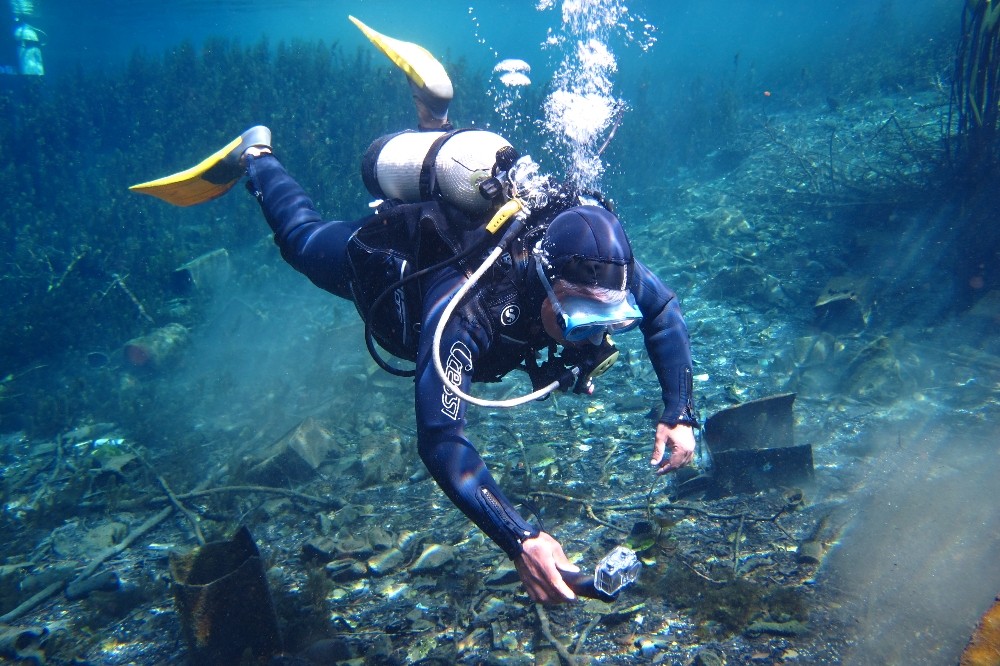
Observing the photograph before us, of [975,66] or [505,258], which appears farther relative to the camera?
[975,66]

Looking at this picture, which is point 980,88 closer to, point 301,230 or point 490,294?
point 490,294

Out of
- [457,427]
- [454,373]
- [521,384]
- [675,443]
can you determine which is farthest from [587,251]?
[521,384]

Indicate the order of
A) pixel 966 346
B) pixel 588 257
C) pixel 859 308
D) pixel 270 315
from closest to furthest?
pixel 588 257 → pixel 966 346 → pixel 859 308 → pixel 270 315

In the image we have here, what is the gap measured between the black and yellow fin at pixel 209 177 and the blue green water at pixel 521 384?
123 inches

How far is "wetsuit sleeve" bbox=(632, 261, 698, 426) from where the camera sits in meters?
3.32

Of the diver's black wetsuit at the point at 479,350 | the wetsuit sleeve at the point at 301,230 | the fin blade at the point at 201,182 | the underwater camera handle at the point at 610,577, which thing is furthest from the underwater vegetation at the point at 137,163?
the underwater camera handle at the point at 610,577

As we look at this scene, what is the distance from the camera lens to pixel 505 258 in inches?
110

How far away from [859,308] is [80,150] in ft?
77.6

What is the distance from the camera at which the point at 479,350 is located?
2680 mm

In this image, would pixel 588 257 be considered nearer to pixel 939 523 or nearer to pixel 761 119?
pixel 939 523

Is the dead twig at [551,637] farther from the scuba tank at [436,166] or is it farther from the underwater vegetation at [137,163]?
the underwater vegetation at [137,163]

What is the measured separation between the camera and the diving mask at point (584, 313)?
2398 millimetres

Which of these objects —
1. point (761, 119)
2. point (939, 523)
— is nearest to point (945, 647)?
point (939, 523)

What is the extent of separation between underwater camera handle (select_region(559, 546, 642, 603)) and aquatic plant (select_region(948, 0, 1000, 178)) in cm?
1093
